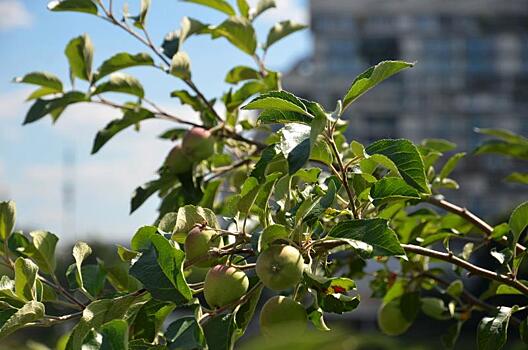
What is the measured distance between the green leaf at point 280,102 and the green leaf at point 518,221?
219 mm

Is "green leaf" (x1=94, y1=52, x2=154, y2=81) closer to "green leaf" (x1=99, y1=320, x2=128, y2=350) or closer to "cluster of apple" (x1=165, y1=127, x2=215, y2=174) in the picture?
"cluster of apple" (x1=165, y1=127, x2=215, y2=174)

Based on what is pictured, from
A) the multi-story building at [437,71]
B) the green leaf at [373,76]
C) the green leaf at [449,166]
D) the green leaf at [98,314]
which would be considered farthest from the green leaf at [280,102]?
the multi-story building at [437,71]

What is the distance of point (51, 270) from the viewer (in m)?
0.67

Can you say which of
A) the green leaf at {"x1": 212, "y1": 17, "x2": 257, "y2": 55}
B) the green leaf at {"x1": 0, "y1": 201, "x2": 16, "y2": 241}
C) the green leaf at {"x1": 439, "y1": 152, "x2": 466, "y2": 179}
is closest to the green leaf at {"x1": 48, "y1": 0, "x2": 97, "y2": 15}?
the green leaf at {"x1": 212, "y1": 17, "x2": 257, "y2": 55}

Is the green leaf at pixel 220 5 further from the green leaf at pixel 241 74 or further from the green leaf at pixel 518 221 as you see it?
the green leaf at pixel 518 221

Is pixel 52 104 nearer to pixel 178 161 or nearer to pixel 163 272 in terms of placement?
pixel 178 161

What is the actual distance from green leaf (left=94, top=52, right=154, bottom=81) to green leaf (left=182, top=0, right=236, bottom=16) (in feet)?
0.37

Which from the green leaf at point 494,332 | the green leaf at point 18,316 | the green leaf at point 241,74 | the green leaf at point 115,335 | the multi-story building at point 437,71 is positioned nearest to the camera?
the green leaf at point 115,335

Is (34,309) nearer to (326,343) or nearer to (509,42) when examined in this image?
(326,343)

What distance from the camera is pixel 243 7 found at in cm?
94

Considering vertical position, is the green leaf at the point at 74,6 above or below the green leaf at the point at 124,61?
above

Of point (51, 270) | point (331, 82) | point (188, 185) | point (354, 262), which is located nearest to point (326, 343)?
point (51, 270)

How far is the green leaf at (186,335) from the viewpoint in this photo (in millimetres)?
431

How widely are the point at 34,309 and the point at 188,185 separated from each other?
0.32m
